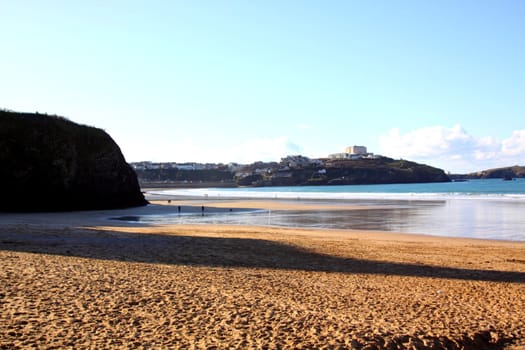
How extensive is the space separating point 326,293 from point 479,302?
278 cm

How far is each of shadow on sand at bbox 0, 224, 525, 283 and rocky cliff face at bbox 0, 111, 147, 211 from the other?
17443 millimetres

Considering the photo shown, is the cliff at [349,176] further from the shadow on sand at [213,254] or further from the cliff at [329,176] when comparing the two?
the shadow on sand at [213,254]

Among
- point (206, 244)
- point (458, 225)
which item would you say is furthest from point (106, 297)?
point (458, 225)

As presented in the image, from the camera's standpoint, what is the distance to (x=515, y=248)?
18516 mm

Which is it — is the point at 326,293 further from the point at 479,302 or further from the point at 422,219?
the point at 422,219

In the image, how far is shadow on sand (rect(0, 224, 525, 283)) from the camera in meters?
12.0

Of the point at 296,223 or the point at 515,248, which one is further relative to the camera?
the point at 296,223

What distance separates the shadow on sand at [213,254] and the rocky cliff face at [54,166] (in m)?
17.4

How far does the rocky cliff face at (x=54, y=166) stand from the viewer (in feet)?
107

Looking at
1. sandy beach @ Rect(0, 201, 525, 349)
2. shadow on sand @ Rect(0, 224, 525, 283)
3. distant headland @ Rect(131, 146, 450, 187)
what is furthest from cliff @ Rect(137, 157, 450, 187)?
sandy beach @ Rect(0, 201, 525, 349)

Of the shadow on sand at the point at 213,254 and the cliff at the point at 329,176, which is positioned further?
the cliff at the point at 329,176

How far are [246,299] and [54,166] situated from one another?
99.0ft

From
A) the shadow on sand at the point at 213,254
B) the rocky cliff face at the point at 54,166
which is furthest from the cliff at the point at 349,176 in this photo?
the shadow on sand at the point at 213,254

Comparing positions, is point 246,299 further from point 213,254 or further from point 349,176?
point 349,176
